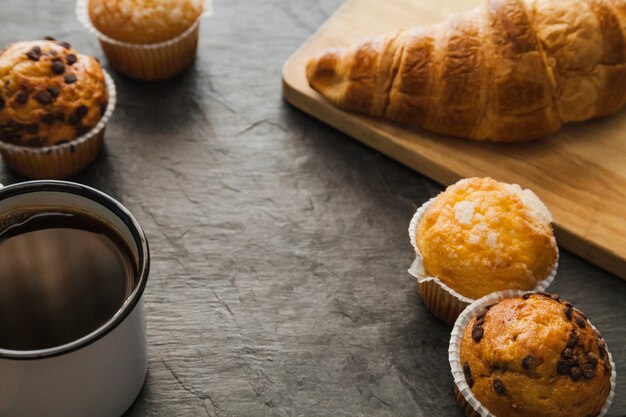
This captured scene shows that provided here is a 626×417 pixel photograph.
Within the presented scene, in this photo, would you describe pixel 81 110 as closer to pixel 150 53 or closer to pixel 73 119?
pixel 73 119

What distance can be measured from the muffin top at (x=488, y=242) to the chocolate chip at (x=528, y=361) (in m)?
0.27

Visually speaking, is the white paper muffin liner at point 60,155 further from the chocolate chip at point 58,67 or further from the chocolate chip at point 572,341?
the chocolate chip at point 572,341

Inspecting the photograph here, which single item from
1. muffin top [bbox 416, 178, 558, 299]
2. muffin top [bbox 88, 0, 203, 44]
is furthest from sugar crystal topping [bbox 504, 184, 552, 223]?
muffin top [bbox 88, 0, 203, 44]

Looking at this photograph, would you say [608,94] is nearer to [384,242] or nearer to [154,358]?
[384,242]

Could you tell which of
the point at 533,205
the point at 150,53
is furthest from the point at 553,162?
the point at 150,53

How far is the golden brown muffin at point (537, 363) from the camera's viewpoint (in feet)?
7.00

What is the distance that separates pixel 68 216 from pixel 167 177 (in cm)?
67

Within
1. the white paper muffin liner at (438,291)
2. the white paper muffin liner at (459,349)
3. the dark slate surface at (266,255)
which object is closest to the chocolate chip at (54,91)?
the dark slate surface at (266,255)

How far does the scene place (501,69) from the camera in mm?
2770

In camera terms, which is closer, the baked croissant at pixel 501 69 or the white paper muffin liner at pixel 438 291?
the white paper muffin liner at pixel 438 291

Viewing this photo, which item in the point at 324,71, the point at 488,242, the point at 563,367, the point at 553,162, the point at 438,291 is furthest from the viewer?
the point at 324,71

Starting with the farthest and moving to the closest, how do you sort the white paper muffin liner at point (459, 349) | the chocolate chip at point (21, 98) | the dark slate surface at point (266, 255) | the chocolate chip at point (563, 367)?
the chocolate chip at point (21, 98)
the dark slate surface at point (266, 255)
the white paper muffin liner at point (459, 349)
the chocolate chip at point (563, 367)

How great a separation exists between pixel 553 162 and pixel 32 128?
167 centimetres

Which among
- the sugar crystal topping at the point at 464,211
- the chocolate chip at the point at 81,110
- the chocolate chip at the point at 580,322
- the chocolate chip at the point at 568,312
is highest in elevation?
the sugar crystal topping at the point at 464,211
